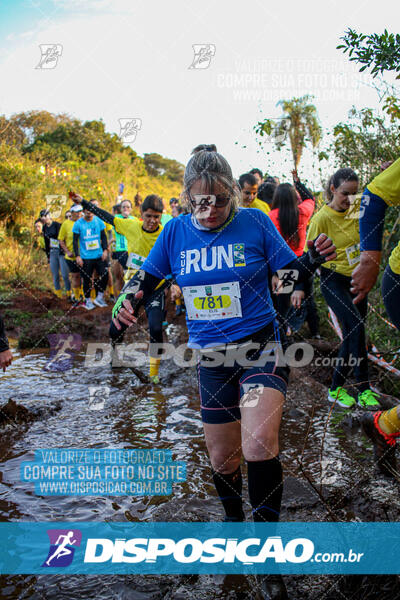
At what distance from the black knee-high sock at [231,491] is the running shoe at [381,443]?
38.2 inches

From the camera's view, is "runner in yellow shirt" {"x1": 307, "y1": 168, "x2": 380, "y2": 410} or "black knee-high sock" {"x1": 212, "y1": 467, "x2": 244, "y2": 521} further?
"runner in yellow shirt" {"x1": 307, "y1": 168, "x2": 380, "y2": 410}

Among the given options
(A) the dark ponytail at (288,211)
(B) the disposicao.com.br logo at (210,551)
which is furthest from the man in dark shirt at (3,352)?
(A) the dark ponytail at (288,211)

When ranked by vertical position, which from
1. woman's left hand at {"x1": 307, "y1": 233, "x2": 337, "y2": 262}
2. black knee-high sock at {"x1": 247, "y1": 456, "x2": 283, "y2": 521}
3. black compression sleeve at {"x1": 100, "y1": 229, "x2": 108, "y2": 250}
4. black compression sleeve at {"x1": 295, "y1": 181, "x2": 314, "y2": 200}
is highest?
black compression sleeve at {"x1": 295, "y1": 181, "x2": 314, "y2": 200}

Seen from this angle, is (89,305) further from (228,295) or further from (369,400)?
(228,295)

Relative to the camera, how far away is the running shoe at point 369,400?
438cm

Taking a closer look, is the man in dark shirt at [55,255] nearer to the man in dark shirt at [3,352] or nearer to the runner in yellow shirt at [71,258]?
the runner in yellow shirt at [71,258]

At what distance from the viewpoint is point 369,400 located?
4.40 meters

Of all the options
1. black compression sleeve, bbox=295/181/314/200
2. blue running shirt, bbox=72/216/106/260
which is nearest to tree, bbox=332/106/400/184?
black compression sleeve, bbox=295/181/314/200

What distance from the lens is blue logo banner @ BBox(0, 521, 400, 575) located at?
2.35m

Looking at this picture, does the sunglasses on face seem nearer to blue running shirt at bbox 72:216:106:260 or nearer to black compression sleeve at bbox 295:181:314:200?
black compression sleeve at bbox 295:181:314:200

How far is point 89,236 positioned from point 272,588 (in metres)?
9.70

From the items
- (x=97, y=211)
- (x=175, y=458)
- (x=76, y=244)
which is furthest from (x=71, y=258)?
(x=175, y=458)

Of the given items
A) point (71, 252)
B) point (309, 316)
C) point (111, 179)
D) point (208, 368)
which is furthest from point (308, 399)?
point (111, 179)

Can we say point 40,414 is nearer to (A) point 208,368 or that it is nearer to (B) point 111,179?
(A) point 208,368
